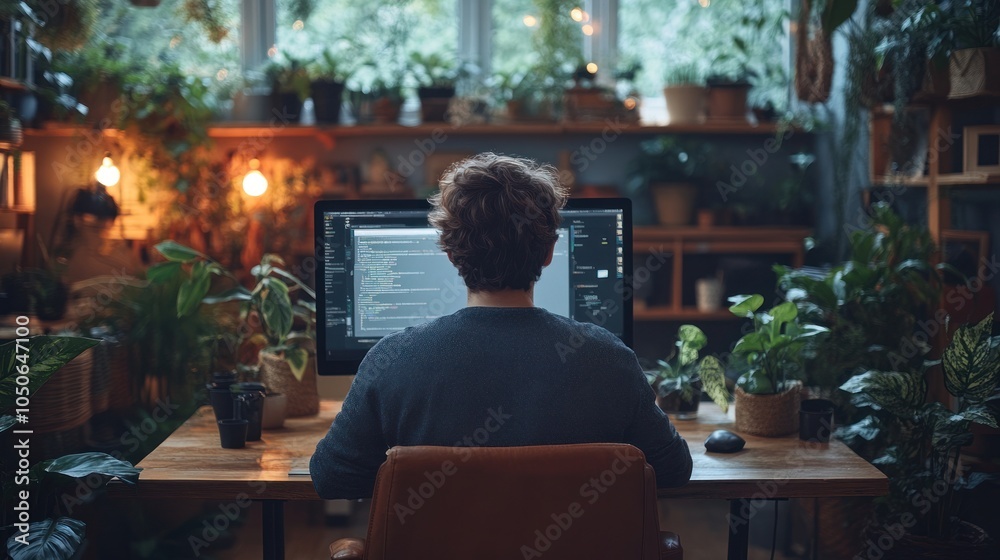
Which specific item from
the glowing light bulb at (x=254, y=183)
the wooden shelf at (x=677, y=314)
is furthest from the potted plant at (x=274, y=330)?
the wooden shelf at (x=677, y=314)

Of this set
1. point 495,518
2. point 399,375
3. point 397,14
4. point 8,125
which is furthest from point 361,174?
point 495,518

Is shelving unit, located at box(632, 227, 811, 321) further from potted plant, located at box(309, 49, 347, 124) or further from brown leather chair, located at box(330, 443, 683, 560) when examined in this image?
brown leather chair, located at box(330, 443, 683, 560)

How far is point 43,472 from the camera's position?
163 cm

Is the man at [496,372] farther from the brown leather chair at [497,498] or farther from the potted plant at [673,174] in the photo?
the potted plant at [673,174]

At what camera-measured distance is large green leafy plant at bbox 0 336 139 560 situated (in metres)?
1.53

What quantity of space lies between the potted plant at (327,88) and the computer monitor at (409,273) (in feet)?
7.87

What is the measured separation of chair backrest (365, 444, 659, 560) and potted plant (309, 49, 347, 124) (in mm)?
3271

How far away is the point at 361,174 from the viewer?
439 centimetres

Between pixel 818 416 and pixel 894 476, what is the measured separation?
19.4 inches

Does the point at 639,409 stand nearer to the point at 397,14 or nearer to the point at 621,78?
the point at 621,78

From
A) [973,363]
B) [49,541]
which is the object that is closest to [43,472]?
[49,541]

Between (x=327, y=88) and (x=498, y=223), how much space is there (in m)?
2.94

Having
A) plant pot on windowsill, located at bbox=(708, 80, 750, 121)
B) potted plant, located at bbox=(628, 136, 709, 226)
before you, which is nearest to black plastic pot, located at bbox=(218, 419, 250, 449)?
potted plant, located at bbox=(628, 136, 709, 226)

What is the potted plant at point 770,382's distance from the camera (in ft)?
6.22
